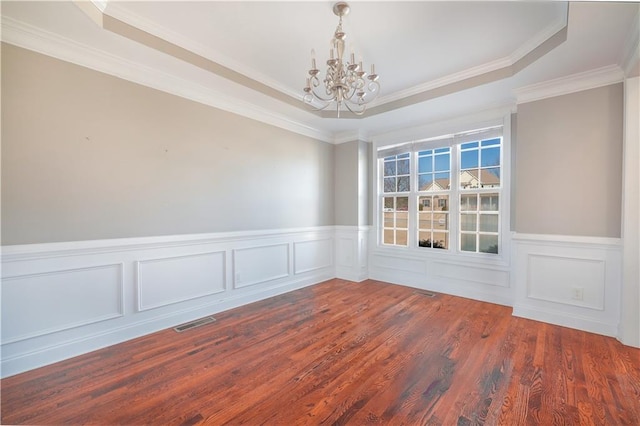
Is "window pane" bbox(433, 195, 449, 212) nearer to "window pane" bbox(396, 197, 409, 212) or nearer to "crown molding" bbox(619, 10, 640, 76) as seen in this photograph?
"window pane" bbox(396, 197, 409, 212)

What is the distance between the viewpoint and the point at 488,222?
3740 millimetres

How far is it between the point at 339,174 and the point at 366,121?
3.72 ft

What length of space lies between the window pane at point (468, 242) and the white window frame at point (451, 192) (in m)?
0.05

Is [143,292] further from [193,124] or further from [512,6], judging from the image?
[512,6]

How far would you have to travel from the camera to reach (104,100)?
2447 mm

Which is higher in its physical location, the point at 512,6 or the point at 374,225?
the point at 512,6

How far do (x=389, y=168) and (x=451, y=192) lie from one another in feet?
3.81

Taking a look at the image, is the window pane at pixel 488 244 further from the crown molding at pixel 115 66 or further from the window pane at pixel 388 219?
the crown molding at pixel 115 66

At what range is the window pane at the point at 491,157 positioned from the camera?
12.0ft

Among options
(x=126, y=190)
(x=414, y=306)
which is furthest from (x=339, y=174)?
(x=126, y=190)

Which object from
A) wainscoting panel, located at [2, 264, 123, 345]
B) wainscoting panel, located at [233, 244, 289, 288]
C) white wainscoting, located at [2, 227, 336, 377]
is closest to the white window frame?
wainscoting panel, located at [233, 244, 289, 288]

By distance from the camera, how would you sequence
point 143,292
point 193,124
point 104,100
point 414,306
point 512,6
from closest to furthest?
point 512,6
point 104,100
point 143,292
point 193,124
point 414,306

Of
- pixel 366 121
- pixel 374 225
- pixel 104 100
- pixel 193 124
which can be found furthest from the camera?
pixel 374 225

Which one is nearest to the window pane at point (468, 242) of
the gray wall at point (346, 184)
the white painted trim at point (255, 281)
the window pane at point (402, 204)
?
the window pane at point (402, 204)
